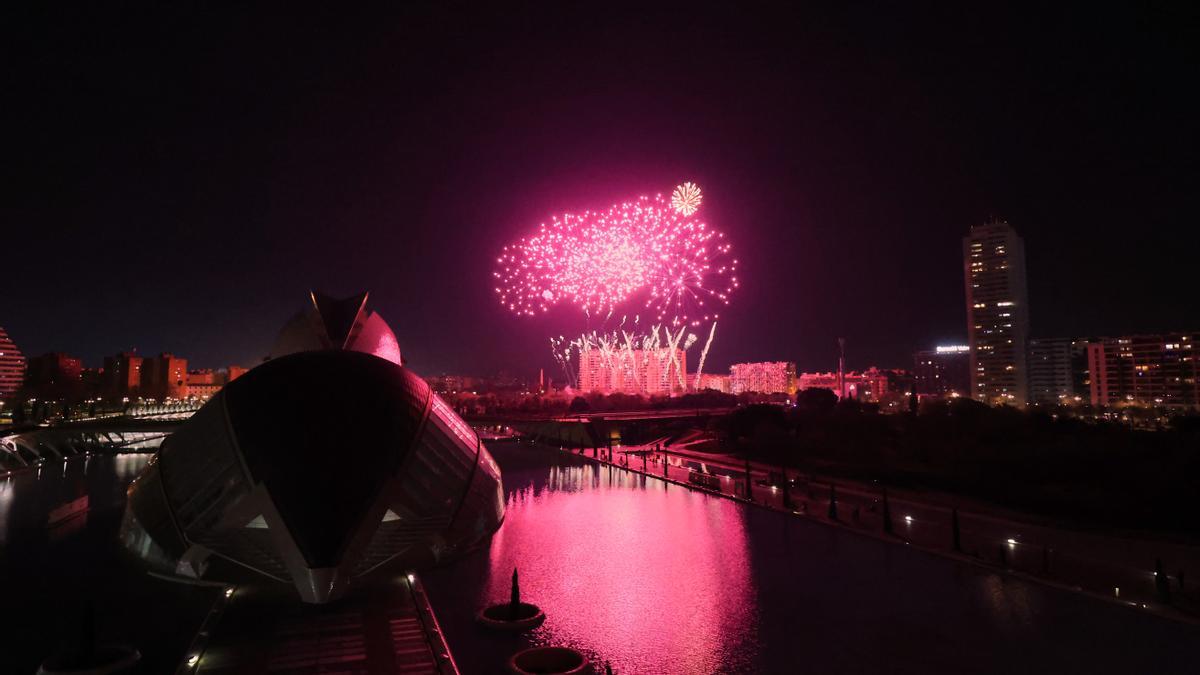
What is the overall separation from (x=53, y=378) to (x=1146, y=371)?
175421 mm

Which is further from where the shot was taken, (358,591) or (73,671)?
(358,591)

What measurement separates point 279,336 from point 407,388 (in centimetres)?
1531

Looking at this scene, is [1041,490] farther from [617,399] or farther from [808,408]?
[617,399]

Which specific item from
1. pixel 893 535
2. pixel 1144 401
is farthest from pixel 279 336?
pixel 1144 401

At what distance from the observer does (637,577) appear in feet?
63.0

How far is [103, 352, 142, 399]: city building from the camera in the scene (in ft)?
458

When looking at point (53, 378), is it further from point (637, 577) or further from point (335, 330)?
point (637, 577)

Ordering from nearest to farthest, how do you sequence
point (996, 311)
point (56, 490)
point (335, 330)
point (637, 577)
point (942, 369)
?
point (637, 577), point (335, 330), point (56, 490), point (996, 311), point (942, 369)

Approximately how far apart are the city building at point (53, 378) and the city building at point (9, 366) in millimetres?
2601

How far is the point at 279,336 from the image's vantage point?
28.8m

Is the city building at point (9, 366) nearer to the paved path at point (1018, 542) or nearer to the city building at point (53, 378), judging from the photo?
the city building at point (53, 378)

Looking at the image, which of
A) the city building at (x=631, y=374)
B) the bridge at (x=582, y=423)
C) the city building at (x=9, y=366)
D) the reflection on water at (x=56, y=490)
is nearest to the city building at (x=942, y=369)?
the city building at (x=631, y=374)

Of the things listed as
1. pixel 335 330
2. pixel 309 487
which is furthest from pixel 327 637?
pixel 335 330

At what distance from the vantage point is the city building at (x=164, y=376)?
143m
